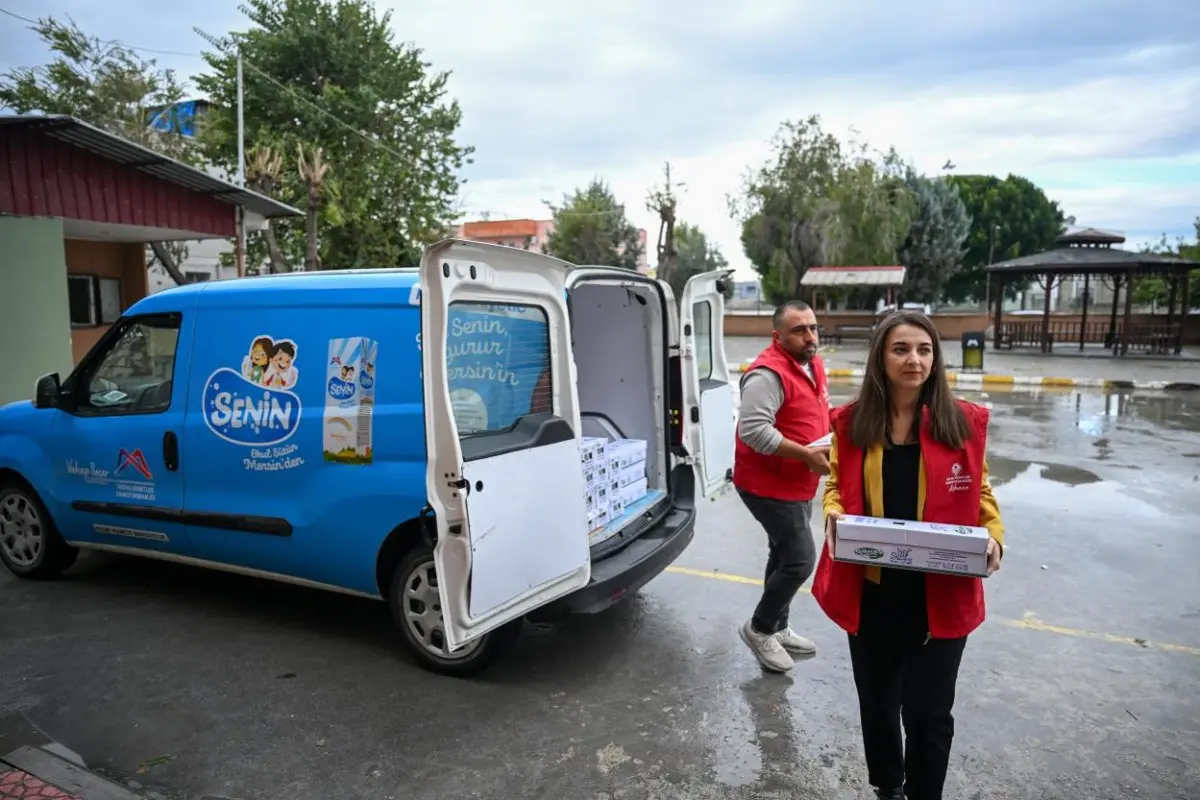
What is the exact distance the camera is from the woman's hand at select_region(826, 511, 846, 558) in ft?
8.38

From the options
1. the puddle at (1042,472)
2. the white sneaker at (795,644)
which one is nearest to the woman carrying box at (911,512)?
the white sneaker at (795,644)

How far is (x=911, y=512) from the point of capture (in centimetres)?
259

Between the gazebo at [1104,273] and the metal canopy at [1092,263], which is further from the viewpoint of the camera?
the gazebo at [1104,273]

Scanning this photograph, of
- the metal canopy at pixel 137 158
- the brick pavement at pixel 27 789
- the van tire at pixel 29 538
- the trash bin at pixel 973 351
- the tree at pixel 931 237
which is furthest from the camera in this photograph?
the tree at pixel 931 237

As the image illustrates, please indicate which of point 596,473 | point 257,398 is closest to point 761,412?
point 596,473

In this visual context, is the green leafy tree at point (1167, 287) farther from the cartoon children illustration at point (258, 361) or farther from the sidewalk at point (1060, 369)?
the cartoon children illustration at point (258, 361)

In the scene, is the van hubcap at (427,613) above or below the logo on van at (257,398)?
below

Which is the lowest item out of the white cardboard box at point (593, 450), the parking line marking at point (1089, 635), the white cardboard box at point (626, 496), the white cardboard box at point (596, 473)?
the parking line marking at point (1089, 635)

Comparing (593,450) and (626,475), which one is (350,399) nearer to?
(593,450)

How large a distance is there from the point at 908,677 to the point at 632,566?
166 cm

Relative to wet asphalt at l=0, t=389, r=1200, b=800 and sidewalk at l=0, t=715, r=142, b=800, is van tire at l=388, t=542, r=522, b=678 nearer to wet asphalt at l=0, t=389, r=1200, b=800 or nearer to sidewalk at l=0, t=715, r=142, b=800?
wet asphalt at l=0, t=389, r=1200, b=800

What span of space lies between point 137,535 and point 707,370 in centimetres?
372

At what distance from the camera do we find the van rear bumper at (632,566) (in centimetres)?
381

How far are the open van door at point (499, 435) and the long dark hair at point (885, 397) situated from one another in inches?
56.7
